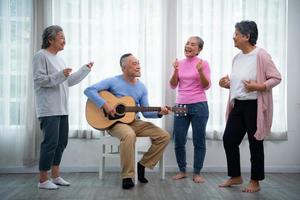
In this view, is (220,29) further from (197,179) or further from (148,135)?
(197,179)

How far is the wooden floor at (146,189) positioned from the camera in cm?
314

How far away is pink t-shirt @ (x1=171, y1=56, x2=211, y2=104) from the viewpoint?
3.82 meters

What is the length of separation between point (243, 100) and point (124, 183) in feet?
4.22

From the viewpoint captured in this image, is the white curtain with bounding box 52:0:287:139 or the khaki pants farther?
the white curtain with bounding box 52:0:287:139

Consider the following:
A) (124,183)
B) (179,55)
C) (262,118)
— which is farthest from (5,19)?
(262,118)

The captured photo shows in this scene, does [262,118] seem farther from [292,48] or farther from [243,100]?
[292,48]

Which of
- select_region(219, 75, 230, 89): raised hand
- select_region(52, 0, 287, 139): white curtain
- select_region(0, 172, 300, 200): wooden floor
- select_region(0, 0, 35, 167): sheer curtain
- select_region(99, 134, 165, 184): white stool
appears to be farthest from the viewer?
select_region(52, 0, 287, 139): white curtain

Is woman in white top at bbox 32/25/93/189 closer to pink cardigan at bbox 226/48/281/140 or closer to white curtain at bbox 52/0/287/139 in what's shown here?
white curtain at bbox 52/0/287/139

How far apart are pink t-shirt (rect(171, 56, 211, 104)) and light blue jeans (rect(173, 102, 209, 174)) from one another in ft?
0.22

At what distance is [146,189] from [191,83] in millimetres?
1146

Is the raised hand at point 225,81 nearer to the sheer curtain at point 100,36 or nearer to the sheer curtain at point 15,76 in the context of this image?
the sheer curtain at point 100,36

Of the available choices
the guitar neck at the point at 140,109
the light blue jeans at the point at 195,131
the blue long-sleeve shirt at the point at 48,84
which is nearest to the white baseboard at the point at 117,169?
the light blue jeans at the point at 195,131

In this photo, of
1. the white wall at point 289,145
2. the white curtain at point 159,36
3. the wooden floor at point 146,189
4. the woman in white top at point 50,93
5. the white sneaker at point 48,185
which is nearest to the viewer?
the wooden floor at point 146,189

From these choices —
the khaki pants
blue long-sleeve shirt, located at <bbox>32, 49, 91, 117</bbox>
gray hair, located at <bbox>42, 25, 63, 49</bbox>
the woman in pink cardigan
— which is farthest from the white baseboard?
gray hair, located at <bbox>42, 25, 63, 49</bbox>
